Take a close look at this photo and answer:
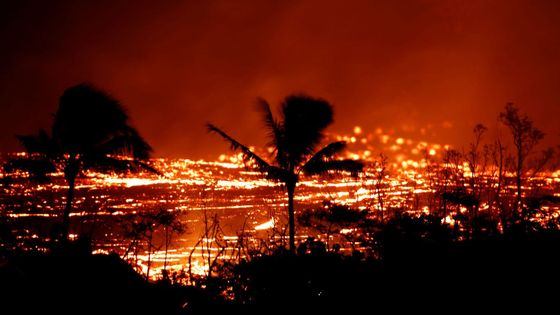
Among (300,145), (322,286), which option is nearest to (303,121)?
(300,145)

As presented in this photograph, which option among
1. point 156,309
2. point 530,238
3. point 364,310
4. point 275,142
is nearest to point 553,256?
point 530,238

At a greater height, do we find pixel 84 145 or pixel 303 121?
pixel 303 121

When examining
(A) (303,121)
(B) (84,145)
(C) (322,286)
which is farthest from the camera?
(A) (303,121)

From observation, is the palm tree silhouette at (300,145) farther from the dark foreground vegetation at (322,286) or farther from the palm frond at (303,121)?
the dark foreground vegetation at (322,286)

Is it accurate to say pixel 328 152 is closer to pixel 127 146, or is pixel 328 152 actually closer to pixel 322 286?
pixel 127 146

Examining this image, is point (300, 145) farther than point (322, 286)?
Yes

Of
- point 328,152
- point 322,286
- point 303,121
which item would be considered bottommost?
point 322,286

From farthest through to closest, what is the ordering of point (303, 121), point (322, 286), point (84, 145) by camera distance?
point (303, 121) → point (84, 145) → point (322, 286)
